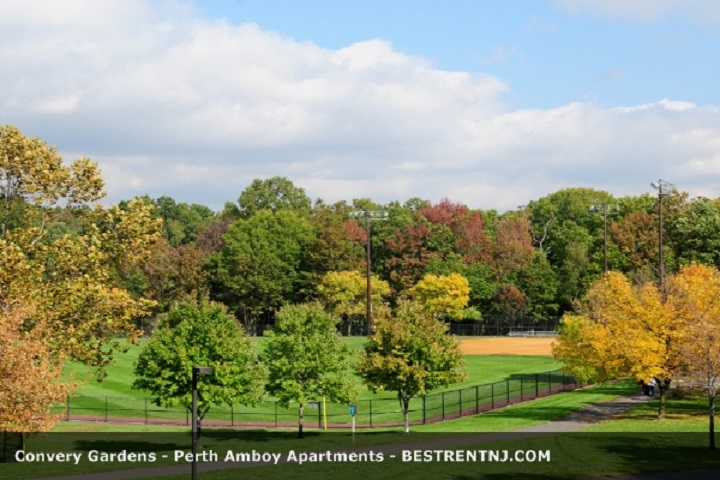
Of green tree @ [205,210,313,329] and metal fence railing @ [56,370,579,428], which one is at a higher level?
green tree @ [205,210,313,329]

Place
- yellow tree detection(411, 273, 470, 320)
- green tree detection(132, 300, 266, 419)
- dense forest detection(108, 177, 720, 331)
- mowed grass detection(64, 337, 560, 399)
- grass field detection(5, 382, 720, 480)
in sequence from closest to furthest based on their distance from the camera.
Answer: grass field detection(5, 382, 720, 480), green tree detection(132, 300, 266, 419), mowed grass detection(64, 337, 560, 399), yellow tree detection(411, 273, 470, 320), dense forest detection(108, 177, 720, 331)

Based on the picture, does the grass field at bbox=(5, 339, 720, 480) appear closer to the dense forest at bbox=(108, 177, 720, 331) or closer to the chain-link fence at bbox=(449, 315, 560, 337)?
the dense forest at bbox=(108, 177, 720, 331)

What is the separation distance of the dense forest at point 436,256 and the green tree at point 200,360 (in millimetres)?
69452

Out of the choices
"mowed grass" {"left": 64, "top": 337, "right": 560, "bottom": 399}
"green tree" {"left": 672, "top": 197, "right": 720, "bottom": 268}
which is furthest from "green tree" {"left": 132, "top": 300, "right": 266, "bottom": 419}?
"green tree" {"left": 672, "top": 197, "right": 720, "bottom": 268}

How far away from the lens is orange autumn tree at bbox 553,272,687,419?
49812 mm

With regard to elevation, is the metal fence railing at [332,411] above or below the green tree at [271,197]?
below

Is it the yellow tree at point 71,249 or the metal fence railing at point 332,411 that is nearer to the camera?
the yellow tree at point 71,249

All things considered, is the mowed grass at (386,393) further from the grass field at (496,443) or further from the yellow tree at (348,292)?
the yellow tree at (348,292)

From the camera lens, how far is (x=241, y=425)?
57.8m

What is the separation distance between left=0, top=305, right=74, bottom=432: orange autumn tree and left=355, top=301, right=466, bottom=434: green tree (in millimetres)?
21647

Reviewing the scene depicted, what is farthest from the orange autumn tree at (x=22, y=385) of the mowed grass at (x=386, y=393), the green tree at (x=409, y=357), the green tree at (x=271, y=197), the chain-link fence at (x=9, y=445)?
the green tree at (x=271, y=197)

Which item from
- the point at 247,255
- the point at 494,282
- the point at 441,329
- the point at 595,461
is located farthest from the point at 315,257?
the point at 595,461

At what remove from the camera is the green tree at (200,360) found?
1727 inches

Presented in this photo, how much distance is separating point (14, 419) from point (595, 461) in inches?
801
